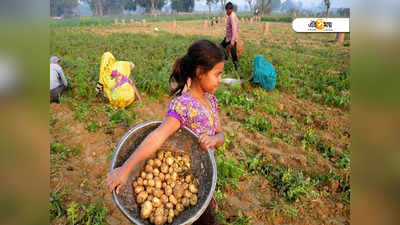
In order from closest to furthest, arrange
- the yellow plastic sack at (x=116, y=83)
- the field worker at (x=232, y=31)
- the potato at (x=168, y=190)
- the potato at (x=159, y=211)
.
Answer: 1. the potato at (x=159, y=211)
2. the potato at (x=168, y=190)
3. the yellow plastic sack at (x=116, y=83)
4. the field worker at (x=232, y=31)

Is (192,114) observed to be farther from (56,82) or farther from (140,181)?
(56,82)

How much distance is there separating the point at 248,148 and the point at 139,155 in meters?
2.33

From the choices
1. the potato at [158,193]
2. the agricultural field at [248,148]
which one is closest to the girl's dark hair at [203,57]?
the potato at [158,193]

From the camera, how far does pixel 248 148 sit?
11.4 ft

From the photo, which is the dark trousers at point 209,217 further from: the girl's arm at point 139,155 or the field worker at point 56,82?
the field worker at point 56,82

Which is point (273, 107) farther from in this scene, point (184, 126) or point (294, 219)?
point (184, 126)

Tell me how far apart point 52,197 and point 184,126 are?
161 centimetres

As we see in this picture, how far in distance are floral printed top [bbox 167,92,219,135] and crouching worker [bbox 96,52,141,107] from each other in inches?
108

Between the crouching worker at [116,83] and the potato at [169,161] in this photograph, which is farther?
the crouching worker at [116,83]

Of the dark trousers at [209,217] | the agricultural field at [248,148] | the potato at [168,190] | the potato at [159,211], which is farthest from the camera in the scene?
the agricultural field at [248,148]

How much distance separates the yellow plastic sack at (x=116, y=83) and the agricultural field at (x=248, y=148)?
0.50ft

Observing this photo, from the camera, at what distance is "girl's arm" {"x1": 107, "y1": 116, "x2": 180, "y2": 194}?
133 cm

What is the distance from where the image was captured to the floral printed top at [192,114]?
4.98ft
